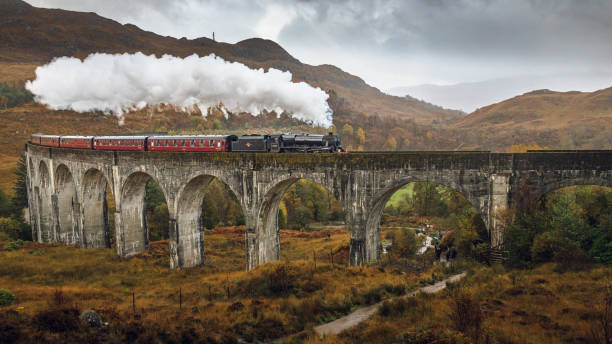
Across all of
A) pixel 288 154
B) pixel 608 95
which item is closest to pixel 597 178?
pixel 288 154

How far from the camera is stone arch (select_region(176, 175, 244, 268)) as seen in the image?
84.5 ft

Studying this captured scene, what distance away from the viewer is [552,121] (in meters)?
125

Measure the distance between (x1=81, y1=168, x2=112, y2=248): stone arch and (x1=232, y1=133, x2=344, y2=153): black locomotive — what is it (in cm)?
1861

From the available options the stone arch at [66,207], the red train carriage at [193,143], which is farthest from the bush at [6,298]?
the stone arch at [66,207]

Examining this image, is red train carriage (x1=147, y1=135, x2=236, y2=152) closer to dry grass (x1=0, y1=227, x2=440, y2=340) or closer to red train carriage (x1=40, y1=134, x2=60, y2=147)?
dry grass (x1=0, y1=227, x2=440, y2=340)

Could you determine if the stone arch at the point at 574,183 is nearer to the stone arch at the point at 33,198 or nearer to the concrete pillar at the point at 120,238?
the concrete pillar at the point at 120,238

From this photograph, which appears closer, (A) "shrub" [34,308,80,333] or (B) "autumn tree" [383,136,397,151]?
(A) "shrub" [34,308,80,333]

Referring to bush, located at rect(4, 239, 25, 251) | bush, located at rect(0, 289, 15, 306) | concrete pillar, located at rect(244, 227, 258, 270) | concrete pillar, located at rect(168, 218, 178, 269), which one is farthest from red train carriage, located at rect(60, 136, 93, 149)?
concrete pillar, located at rect(244, 227, 258, 270)

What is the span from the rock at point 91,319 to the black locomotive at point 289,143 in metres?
12.9

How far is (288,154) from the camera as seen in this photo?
20.8m

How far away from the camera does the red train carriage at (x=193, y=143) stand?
78.6 feet

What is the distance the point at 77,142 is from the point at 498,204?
37.1 m

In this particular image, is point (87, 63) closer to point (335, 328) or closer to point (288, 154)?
point (288, 154)

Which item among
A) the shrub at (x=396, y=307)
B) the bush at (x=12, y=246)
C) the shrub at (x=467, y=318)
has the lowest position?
the bush at (x=12, y=246)
